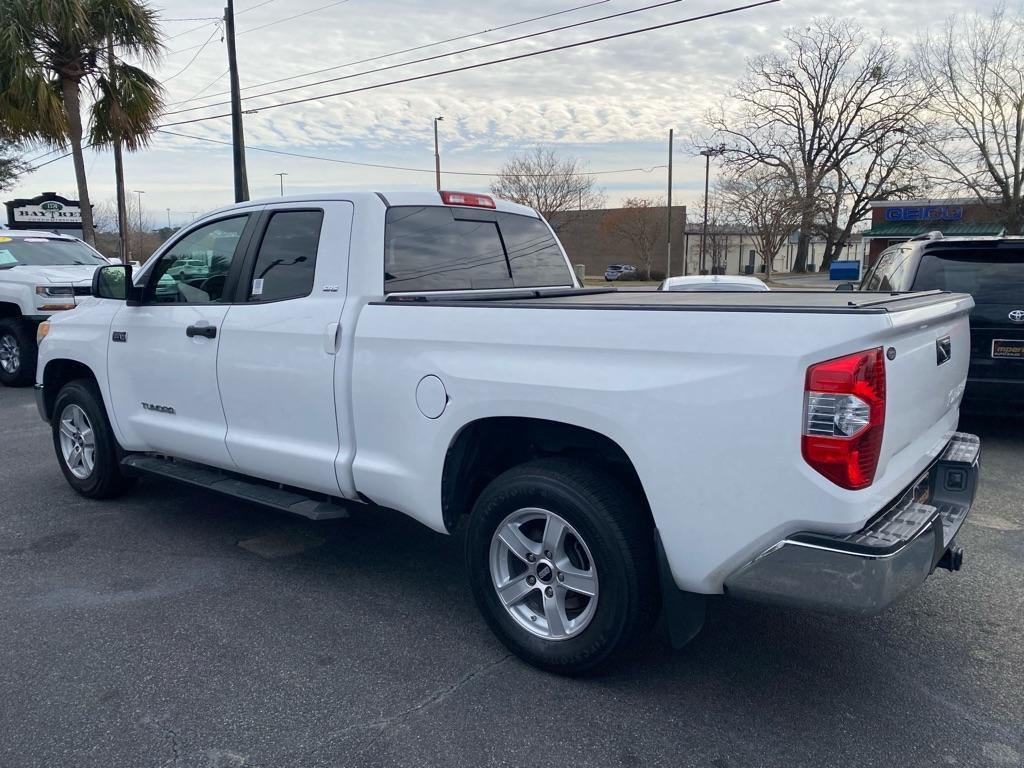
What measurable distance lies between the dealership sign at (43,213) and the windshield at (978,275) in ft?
89.9

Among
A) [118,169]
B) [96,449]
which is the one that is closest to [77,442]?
[96,449]

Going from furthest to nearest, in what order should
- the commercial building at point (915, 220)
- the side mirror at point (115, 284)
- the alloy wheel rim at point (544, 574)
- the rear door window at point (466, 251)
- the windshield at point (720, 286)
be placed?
the commercial building at point (915, 220) < the windshield at point (720, 286) < the side mirror at point (115, 284) < the rear door window at point (466, 251) < the alloy wheel rim at point (544, 574)

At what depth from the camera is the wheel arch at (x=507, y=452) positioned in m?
3.26

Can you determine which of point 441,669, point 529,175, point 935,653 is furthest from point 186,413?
point 529,175

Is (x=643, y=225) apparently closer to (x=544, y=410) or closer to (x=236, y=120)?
(x=236, y=120)

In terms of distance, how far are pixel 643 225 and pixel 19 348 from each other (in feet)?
182

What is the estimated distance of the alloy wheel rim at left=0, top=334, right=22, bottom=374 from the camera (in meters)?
10.7

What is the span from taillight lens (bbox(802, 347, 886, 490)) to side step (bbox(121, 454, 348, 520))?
2.35 metres

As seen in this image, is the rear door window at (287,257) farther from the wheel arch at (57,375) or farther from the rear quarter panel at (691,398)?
the wheel arch at (57,375)

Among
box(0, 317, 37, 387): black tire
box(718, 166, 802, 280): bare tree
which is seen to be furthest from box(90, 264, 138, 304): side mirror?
box(718, 166, 802, 280): bare tree

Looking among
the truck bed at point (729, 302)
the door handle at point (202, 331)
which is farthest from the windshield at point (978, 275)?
the door handle at point (202, 331)

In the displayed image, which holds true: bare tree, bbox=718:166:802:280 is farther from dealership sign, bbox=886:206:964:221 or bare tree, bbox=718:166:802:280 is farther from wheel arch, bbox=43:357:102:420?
wheel arch, bbox=43:357:102:420

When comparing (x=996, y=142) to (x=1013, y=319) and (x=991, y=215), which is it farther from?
(x=1013, y=319)

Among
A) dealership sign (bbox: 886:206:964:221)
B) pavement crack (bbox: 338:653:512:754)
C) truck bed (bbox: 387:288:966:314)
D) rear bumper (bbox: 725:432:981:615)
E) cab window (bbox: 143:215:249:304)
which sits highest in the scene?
dealership sign (bbox: 886:206:964:221)
